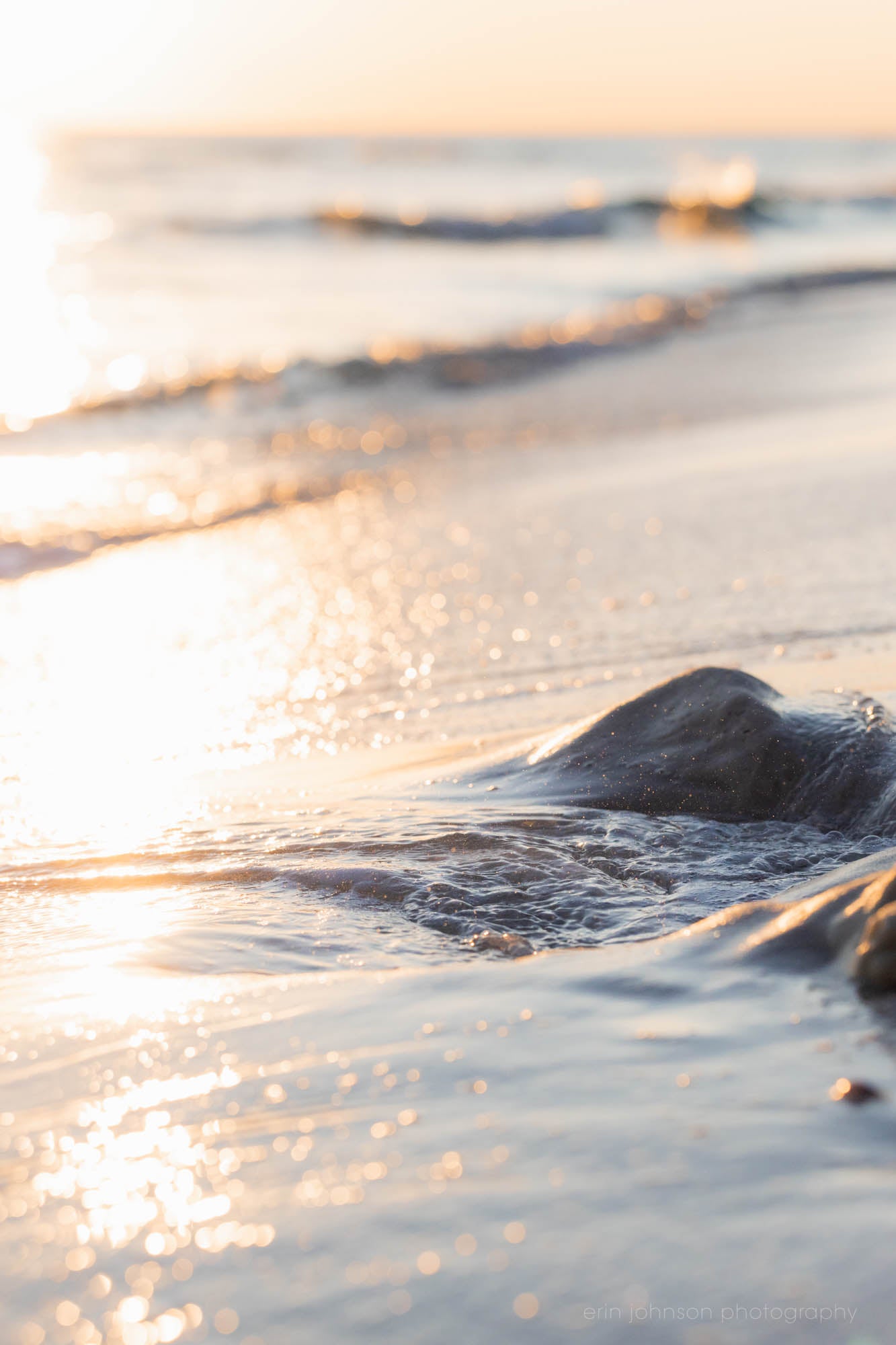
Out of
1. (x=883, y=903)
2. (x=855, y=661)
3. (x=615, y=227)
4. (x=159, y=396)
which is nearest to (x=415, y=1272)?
(x=883, y=903)

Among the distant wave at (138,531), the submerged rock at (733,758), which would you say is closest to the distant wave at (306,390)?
the distant wave at (138,531)

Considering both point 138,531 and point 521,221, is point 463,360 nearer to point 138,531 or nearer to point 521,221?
point 138,531

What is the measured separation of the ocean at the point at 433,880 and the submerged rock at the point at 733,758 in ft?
0.06

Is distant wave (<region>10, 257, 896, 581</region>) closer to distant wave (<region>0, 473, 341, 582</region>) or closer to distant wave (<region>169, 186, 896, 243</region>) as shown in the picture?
distant wave (<region>0, 473, 341, 582</region>)

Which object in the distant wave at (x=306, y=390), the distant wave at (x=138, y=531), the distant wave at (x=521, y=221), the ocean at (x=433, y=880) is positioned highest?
the distant wave at (x=521, y=221)

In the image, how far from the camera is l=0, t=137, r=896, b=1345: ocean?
151cm

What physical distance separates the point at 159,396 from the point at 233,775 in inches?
303

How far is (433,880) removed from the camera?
272 centimetres

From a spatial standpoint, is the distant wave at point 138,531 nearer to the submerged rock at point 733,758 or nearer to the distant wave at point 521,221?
the submerged rock at point 733,758

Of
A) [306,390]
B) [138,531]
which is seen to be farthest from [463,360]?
[138,531]

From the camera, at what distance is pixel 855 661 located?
13.5ft

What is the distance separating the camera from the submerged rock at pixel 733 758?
297cm

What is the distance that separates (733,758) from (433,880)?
78cm

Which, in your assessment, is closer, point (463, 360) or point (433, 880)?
point (433, 880)
